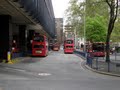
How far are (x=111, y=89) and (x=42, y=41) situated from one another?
35215mm

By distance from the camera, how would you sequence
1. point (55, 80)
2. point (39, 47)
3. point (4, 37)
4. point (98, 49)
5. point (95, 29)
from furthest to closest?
point (95, 29), point (98, 49), point (39, 47), point (4, 37), point (55, 80)

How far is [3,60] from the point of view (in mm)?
33406

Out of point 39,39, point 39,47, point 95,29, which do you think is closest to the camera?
point 39,47

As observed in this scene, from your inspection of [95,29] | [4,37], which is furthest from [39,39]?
[95,29]

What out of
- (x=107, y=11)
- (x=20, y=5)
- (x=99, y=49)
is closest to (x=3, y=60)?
(x=20, y=5)

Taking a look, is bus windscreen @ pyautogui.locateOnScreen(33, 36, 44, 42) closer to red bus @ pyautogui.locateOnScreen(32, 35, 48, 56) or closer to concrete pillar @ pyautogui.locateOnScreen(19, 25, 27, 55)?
red bus @ pyautogui.locateOnScreen(32, 35, 48, 56)

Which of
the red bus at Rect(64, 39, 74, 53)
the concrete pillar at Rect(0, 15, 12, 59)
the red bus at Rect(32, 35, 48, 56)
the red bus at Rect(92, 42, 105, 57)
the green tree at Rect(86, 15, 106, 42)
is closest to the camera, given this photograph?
the concrete pillar at Rect(0, 15, 12, 59)

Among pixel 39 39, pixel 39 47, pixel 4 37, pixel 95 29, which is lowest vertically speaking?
pixel 39 47

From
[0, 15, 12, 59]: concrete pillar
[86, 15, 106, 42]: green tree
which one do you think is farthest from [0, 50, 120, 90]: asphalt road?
[86, 15, 106, 42]: green tree

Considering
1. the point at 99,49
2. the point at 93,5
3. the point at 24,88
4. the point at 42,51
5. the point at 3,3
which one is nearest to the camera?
the point at 24,88

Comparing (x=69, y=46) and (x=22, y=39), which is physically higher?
(x=22, y=39)

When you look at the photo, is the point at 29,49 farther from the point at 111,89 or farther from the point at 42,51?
the point at 111,89

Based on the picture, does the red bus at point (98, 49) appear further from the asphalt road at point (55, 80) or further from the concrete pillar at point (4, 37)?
the asphalt road at point (55, 80)

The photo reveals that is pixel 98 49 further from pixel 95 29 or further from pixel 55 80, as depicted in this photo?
pixel 55 80
